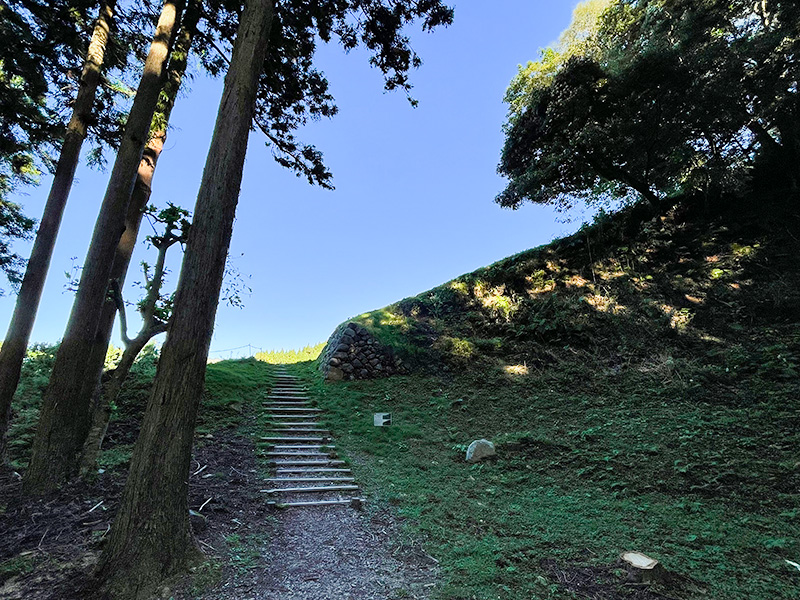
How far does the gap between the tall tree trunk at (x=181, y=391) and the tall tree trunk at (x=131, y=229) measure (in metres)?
2.06

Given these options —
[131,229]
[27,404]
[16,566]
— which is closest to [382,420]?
[16,566]

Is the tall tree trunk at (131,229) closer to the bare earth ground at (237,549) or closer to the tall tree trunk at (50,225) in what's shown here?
the bare earth ground at (237,549)

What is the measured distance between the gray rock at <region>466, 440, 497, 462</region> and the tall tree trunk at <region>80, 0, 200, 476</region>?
15.7 ft

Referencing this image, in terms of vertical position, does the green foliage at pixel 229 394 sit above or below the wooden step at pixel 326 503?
above

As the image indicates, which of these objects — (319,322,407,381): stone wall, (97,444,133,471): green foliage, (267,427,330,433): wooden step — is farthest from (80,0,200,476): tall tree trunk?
(319,322,407,381): stone wall

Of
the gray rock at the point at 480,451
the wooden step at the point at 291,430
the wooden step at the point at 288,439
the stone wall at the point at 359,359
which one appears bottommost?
the wooden step at the point at 288,439

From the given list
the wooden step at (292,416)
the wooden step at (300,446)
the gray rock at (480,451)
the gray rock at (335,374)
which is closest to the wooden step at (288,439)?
the wooden step at (300,446)

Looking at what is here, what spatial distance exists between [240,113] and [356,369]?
7.69 meters

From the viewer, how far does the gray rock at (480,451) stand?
5.38 metres

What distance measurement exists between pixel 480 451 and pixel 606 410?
8.35 feet

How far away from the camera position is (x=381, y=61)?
592 cm

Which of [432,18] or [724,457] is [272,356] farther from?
[724,457]

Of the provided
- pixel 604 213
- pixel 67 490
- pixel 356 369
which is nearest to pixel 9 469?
pixel 67 490

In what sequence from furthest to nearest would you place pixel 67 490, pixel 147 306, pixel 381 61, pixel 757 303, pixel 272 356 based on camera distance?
pixel 272 356, pixel 757 303, pixel 381 61, pixel 147 306, pixel 67 490
